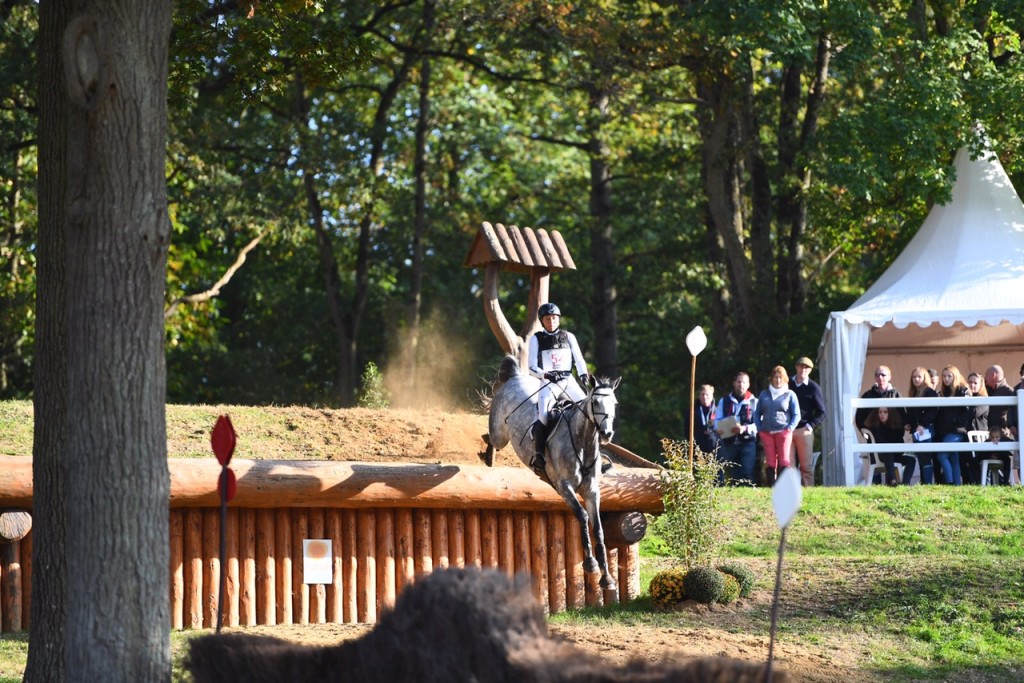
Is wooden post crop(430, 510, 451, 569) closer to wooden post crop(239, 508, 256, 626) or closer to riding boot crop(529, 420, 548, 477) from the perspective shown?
riding boot crop(529, 420, 548, 477)

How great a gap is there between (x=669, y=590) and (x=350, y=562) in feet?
9.57

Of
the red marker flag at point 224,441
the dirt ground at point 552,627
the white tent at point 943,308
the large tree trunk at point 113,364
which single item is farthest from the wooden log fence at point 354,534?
the white tent at point 943,308

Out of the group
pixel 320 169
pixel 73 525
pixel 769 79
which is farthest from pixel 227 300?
pixel 73 525

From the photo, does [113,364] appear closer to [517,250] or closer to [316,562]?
[316,562]

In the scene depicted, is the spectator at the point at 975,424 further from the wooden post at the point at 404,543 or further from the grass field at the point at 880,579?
the wooden post at the point at 404,543

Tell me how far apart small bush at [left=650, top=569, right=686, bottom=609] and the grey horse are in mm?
507

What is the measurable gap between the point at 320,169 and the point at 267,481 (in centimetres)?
1641

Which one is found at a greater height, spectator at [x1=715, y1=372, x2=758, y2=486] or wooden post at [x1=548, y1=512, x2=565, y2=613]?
spectator at [x1=715, y1=372, x2=758, y2=486]

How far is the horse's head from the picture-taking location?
37.1 feet

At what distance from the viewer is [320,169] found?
27.6 m

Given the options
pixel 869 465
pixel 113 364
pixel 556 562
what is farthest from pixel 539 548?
pixel 869 465

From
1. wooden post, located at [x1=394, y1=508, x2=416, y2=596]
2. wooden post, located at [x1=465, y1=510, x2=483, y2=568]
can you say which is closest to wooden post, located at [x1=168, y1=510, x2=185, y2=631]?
wooden post, located at [x1=394, y1=508, x2=416, y2=596]

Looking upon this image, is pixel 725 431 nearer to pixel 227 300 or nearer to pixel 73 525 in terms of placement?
pixel 73 525

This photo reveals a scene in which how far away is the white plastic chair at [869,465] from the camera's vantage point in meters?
18.8
